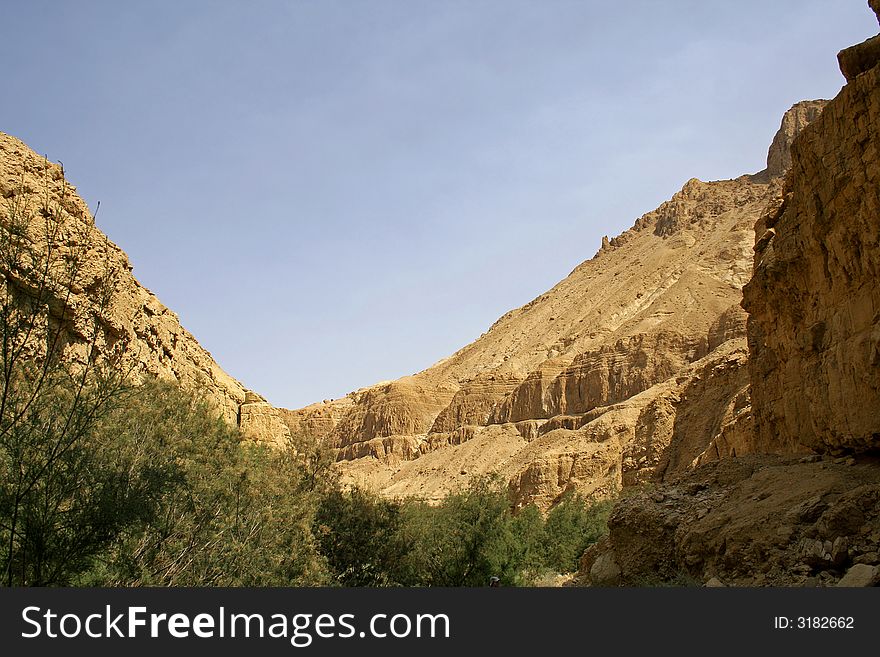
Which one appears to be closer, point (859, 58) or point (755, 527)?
point (755, 527)

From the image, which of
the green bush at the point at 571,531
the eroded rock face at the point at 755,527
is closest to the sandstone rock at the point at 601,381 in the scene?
the green bush at the point at 571,531

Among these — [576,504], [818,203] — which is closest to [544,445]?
[576,504]

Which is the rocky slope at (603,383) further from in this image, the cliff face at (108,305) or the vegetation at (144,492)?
the cliff face at (108,305)

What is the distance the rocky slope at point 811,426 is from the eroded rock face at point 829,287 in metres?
0.03

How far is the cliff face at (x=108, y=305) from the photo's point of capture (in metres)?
19.7

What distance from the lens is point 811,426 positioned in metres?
17.8

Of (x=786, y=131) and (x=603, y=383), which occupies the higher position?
(x=786, y=131)

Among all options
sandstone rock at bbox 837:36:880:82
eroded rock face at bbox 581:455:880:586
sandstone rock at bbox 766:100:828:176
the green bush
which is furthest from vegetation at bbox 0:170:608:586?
sandstone rock at bbox 766:100:828:176

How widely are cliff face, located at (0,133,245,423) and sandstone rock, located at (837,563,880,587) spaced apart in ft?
44.7

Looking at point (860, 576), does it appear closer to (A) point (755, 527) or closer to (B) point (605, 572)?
(A) point (755, 527)

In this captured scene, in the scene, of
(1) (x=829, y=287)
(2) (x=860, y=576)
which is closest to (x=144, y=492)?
(2) (x=860, y=576)

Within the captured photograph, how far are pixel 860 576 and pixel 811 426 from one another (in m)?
6.95

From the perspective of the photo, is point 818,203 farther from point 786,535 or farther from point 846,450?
point 786,535

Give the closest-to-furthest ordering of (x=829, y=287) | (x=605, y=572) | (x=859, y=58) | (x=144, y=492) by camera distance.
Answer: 1. (x=144, y=492)
2. (x=859, y=58)
3. (x=829, y=287)
4. (x=605, y=572)
